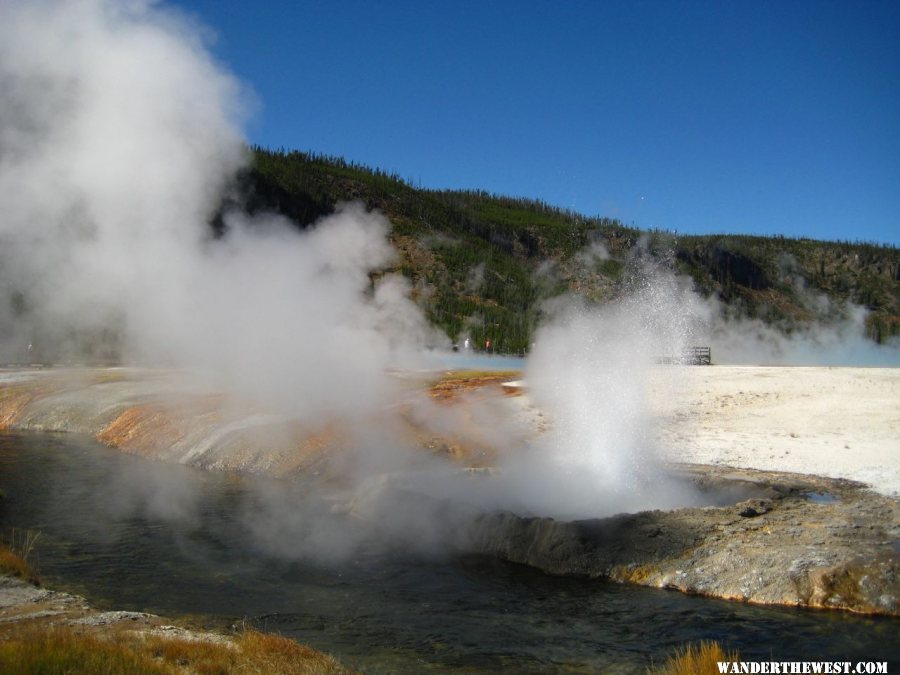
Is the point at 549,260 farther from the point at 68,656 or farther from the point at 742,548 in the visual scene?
the point at 68,656

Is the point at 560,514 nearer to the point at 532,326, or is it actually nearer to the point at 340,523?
the point at 340,523

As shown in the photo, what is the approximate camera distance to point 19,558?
7297 mm

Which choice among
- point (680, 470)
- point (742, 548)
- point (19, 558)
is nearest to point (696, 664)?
point (742, 548)

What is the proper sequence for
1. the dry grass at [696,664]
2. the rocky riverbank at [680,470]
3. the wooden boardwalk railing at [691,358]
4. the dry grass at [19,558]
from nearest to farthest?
the dry grass at [696,664] < the dry grass at [19,558] < the rocky riverbank at [680,470] < the wooden boardwalk railing at [691,358]

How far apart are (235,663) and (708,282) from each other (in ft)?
359

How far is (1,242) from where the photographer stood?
→ 21469mm

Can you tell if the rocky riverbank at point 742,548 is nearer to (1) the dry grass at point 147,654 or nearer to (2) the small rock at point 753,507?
(2) the small rock at point 753,507

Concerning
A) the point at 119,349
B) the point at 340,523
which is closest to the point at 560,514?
the point at 340,523

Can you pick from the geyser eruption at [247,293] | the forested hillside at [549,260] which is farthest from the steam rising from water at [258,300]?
the forested hillside at [549,260]

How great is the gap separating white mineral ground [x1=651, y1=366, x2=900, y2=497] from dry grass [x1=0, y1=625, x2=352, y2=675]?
27.6 feet

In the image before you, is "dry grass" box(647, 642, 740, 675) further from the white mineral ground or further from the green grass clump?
the white mineral ground

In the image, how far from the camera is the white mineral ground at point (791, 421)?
11.7 m

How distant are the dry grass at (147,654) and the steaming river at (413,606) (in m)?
0.63

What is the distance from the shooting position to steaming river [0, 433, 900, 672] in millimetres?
5809
